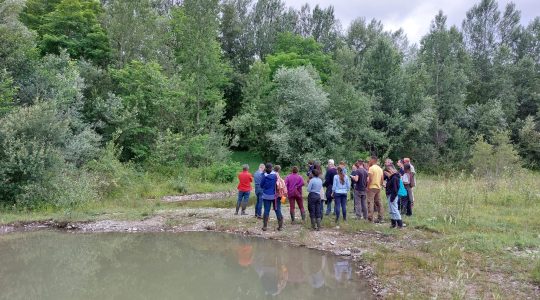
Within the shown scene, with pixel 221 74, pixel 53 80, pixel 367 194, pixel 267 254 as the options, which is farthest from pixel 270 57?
pixel 267 254

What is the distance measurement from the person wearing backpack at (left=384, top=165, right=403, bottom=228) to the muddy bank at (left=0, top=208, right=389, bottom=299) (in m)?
0.89

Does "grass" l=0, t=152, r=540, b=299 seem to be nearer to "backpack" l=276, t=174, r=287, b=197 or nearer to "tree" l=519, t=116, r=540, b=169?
"backpack" l=276, t=174, r=287, b=197

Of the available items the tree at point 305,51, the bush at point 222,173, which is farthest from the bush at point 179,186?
the tree at point 305,51

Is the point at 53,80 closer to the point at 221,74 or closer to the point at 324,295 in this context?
the point at 221,74

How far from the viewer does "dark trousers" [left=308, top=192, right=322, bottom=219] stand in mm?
13281

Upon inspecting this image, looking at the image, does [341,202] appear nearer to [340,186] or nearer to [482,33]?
[340,186]

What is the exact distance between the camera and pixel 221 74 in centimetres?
3528

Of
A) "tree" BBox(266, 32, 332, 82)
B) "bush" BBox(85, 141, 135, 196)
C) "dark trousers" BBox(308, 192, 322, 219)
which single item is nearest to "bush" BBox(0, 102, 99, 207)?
"bush" BBox(85, 141, 135, 196)

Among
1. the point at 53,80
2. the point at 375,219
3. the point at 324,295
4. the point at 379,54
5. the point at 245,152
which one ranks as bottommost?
the point at 324,295

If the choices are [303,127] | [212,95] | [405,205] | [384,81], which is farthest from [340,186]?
[384,81]

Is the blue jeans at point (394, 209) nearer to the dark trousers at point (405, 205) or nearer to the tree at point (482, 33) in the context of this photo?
the dark trousers at point (405, 205)

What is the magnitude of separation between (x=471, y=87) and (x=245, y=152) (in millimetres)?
29554

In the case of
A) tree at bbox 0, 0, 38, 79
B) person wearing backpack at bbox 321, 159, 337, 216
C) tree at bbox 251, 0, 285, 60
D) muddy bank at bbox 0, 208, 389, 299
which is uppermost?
tree at bbox 251, 0, 285, 60

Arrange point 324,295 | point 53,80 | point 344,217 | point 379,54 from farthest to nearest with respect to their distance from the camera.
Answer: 1. point 379,54
2. point 53,80
3. point 344,217
4. point 324,295
